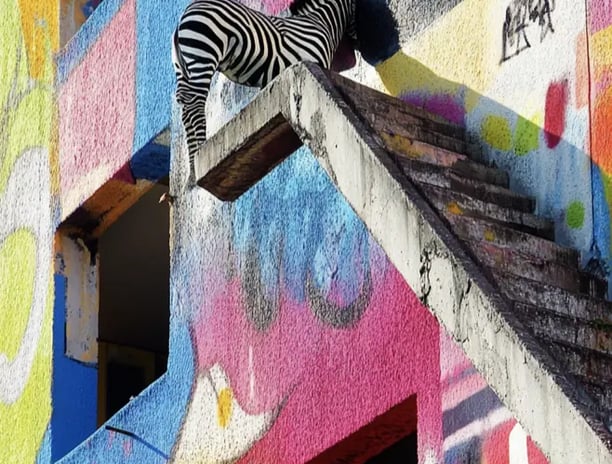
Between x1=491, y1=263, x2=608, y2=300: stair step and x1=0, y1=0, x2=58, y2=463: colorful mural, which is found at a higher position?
x1=0, y1=0, x2=58, y2=463: colorful mural

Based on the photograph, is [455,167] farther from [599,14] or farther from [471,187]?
[599,14]

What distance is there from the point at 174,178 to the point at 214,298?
4.42 ft

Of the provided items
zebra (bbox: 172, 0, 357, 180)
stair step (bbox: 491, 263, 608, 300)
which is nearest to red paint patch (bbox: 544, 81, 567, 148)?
stair step (bbox: 491, 263, 608, 300)

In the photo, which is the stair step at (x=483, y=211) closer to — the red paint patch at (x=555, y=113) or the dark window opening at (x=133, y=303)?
the red paint patch at (x=555, y=113)

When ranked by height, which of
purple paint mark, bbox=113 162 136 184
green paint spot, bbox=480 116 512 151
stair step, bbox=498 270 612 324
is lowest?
stair step, bbox=498 270 612 324

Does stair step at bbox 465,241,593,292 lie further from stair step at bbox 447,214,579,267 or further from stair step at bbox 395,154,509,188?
stair step at bbox 395,154,509,188

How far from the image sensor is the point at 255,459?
1002 cm

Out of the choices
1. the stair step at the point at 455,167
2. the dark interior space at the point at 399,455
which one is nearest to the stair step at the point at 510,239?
the stair step at the point at 455,167

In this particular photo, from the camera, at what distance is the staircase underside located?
6590 mm

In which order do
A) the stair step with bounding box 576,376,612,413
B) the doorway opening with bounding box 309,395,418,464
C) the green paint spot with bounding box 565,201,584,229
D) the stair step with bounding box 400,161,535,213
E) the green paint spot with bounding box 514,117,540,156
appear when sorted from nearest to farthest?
the stair step with bounding box 576,376,612,413
the stair step with bounding box 400,161,535,213
the green paint spot with bounding box 565,201,584,229
the green paint spot with bounding box 514,117,540,156
the doorway opening with bounding box 309,395,418,464

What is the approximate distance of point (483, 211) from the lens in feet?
26.5

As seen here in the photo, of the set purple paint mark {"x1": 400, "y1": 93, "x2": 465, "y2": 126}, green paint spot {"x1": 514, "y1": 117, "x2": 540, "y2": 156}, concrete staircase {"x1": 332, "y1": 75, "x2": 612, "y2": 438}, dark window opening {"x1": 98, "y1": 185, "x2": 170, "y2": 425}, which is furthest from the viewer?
dark window opening {"x1": 98, "y1": 185, "x2": 170, "y2": 425}

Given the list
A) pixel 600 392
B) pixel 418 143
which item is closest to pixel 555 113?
pixel 418 143

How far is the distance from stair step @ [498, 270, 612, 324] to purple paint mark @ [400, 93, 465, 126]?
1859 millimetres
